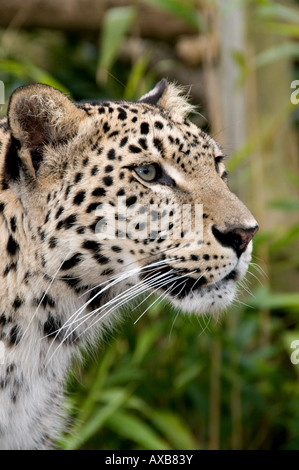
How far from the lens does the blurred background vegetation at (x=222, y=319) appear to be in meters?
4.48

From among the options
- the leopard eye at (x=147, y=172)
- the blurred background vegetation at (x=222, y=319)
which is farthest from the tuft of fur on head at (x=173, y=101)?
the leopard eye at (x=147, y=172)

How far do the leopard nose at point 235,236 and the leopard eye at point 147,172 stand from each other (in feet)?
1.06

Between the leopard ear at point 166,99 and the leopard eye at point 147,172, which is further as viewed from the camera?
the leopard ear at point 166,99

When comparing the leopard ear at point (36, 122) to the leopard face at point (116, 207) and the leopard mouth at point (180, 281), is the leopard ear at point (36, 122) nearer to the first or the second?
the leopard face at point (116, 207)

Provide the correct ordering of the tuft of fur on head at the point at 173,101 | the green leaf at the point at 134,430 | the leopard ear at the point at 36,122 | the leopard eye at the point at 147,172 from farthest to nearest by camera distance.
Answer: the green leaf at the point at 134,430, the tuft of fur on head at the point at 173,101, the leopard eye at the point at 147,172, the leopard ear at the point at 36,122

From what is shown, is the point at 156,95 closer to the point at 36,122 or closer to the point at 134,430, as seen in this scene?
the point at 36,122

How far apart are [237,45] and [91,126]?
3.19m

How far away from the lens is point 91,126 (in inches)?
112

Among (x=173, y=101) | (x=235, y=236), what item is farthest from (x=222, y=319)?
(x=235, y=236)

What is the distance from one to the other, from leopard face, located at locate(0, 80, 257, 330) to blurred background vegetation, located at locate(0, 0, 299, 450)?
949 mm

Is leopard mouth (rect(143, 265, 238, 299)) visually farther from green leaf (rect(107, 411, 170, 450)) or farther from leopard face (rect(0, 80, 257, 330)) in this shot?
green leaf (rect(107, 411, 170, 450))

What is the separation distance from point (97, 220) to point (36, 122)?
1.49ft
